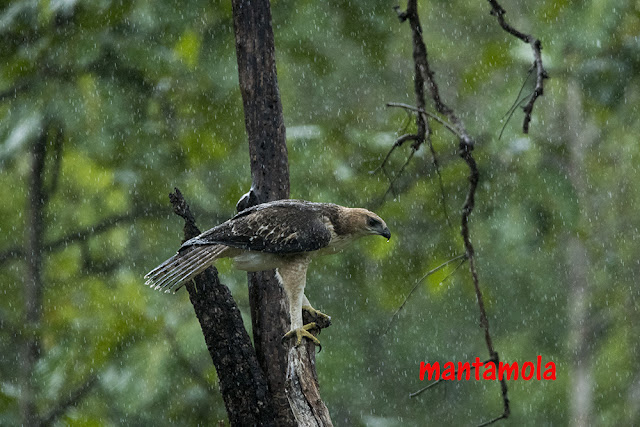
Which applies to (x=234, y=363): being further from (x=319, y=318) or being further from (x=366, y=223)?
(x=366, y=223)

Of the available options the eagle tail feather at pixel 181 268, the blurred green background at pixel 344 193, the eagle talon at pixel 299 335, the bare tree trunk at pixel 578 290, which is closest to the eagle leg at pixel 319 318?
the eagle talon at pixel 299 335

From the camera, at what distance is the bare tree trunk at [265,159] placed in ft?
13.6

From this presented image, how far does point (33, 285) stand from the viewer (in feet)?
23.3

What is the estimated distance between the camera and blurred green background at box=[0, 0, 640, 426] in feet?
22.7

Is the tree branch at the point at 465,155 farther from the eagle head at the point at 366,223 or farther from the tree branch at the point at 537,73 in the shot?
the eagle head at the point at 366,223

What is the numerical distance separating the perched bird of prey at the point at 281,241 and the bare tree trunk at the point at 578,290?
19.4ft

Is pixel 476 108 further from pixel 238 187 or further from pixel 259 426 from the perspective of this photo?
pixel 259 426

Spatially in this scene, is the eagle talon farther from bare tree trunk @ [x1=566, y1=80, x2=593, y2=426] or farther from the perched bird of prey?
bare tree trunk @ [x1=566, y1=80, x2=593, y2=426]

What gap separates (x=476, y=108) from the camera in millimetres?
9797

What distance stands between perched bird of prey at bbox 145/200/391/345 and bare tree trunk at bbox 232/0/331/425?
628mm

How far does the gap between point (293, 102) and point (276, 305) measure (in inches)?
210

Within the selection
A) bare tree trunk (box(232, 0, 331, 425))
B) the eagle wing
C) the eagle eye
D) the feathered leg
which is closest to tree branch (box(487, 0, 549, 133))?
the eagle eye

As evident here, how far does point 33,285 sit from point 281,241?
436cm

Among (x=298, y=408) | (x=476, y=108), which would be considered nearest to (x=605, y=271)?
(x=476, y=108)
